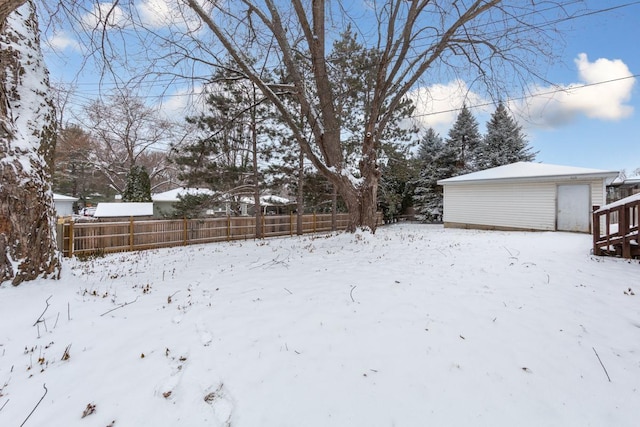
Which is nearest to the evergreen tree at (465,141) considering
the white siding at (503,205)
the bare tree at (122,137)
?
the white siding at (503,205)

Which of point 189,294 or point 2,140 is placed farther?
point 189,294

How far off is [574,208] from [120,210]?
64.1 ft

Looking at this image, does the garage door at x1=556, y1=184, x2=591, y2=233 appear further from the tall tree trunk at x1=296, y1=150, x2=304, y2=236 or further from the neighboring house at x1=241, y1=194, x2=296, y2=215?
the neighboring house at x1=241, y1=194, x2=296, y2=215

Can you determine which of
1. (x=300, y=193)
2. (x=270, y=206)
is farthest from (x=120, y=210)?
(x=300, y=193)

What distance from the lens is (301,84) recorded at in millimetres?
6574

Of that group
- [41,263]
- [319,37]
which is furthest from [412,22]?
[41,263]

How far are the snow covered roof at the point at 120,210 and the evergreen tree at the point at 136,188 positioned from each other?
2965 mm

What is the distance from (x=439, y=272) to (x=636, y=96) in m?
9.63

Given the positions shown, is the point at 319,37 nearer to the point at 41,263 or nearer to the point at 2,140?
the point at 2,140

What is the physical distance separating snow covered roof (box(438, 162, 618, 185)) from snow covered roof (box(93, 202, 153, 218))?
15.2 meters

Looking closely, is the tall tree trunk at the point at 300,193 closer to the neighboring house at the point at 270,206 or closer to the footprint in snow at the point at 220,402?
the neighboring house at the point at 270,206

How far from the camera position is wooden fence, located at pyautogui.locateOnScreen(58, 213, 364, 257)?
8.92 m

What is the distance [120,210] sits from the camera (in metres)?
14.3

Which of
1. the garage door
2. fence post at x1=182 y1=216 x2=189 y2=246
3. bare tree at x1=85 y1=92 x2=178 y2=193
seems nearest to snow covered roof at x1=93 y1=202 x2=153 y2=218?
bare tree at x1=85 y1=92 x2=178 y2=193
